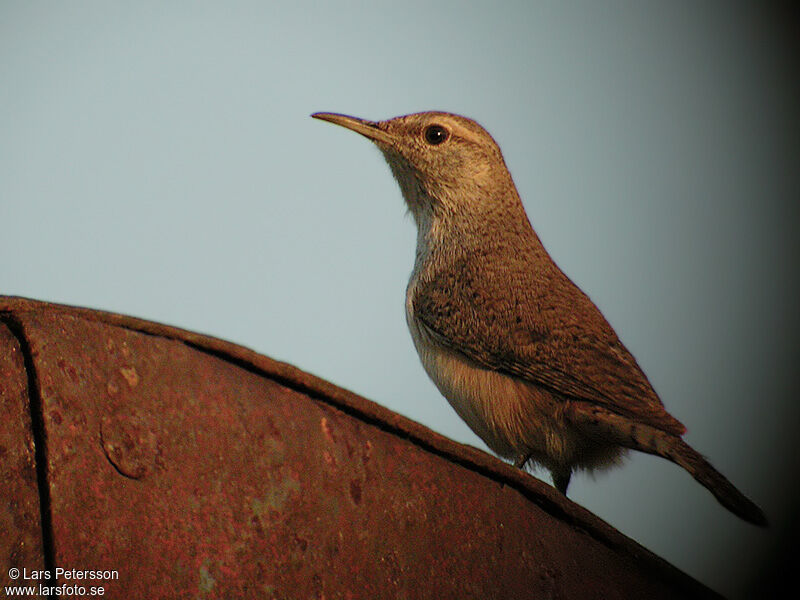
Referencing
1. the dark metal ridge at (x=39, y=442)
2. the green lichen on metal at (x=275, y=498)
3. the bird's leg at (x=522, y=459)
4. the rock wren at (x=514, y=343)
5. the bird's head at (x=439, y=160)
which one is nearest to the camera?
the dark metal ridge at (x=39, y=442)

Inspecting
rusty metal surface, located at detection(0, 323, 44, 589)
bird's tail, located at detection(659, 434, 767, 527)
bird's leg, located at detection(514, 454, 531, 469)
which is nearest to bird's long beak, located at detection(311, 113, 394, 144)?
bird's leg, located at detection(514, 454, 531, 469)

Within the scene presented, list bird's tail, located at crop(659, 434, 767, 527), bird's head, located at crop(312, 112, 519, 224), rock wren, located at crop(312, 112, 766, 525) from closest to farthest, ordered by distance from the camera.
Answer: bird's tail, located at crop(659, 434, 767, 527), rock wren, located at crop(312, 112, 766, 525), bird's head, located at crop(312, 112, 519, 224)

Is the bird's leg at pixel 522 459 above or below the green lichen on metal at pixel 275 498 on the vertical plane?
below

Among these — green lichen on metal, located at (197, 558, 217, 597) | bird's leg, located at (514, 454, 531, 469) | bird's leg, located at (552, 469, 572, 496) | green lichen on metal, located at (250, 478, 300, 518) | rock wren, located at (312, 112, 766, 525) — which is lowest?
bird's leg, located at (552, 469, 572, 496)

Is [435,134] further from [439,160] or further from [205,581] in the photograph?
[205,581]

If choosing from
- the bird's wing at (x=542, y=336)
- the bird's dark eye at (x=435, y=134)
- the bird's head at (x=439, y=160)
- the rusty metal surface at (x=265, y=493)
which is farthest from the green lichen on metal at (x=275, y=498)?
the bird's dark eye at (x=435, y=134)

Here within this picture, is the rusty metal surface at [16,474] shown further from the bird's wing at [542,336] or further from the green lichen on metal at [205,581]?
the bird's wing at [542,336]

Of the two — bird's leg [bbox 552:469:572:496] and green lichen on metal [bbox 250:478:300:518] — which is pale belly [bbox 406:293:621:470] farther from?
green lichen on metal [bbox 250:478:300:518]
